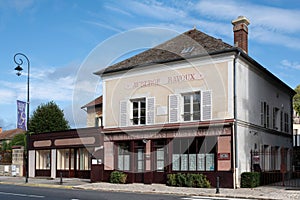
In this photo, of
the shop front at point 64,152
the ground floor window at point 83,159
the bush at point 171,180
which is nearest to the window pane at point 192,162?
the bush at point 171,180

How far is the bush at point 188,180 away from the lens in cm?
2098

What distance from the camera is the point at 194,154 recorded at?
21766mm

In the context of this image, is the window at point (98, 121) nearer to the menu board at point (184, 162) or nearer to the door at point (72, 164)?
the door at point (72, 164)

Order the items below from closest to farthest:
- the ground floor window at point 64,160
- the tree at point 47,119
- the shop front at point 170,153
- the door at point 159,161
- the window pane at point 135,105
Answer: the shop front at point 170,153
the door at point 159,161
the window pane at point 135,105
the ground floor window at point 64,160
the tree at point 47,119

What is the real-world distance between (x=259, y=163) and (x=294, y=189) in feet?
12.3

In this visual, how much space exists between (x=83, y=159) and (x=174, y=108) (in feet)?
28.8

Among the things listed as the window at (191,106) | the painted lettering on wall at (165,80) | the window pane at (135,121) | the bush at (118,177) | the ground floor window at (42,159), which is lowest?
the bush at (118,177)

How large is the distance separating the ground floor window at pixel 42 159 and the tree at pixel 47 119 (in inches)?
491

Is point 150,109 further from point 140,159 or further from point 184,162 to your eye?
point 184,162

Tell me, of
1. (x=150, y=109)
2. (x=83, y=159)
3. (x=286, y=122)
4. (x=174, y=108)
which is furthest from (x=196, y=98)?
(x=83, y=159)

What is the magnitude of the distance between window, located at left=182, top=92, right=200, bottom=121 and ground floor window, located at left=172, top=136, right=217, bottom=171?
3.97 feet

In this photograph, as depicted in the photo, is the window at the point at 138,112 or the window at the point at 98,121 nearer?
the window at the point at 138,112

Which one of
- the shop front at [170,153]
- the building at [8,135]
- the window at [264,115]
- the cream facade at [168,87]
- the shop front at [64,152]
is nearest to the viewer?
the shop front at [170,153]

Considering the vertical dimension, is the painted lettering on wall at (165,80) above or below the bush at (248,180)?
above
